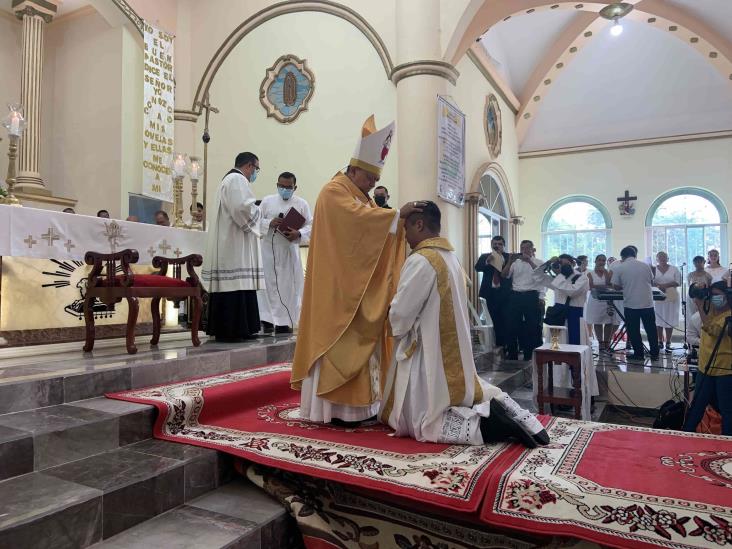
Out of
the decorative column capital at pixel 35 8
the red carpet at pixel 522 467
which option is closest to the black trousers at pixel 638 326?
the red carpet at pixel 522 467

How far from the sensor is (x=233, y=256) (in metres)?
4.71

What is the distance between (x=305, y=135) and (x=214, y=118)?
1705mm

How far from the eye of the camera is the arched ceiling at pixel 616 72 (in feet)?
33.6

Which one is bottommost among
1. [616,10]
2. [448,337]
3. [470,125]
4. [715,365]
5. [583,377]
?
[583,377]

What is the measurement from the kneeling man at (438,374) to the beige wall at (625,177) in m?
11.2

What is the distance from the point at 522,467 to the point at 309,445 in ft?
3.23

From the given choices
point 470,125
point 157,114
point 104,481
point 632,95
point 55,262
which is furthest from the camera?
point 632,95

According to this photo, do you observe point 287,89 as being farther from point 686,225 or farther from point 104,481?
point 686,225

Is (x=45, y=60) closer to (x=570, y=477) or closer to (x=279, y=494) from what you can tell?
(x=279, y=494)

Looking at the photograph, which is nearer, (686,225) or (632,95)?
(686,225)

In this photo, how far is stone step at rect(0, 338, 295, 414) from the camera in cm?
262

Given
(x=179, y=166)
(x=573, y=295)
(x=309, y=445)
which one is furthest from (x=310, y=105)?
(x=309, y=445)

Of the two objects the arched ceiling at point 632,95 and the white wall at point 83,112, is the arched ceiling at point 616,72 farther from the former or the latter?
the white wall at point 83,112

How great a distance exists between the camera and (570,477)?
2.20 metres
